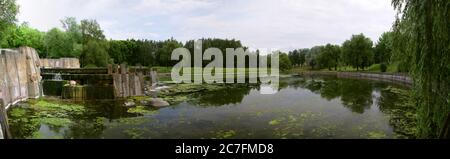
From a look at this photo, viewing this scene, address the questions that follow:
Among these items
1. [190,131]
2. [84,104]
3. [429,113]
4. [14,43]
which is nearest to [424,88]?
[429,113]

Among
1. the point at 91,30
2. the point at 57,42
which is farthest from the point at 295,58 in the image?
the point at 57,42

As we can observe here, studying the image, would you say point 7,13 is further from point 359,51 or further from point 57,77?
point 359,51

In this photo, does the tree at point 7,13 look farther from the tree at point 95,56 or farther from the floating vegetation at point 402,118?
the floating vegetation at point 402,118

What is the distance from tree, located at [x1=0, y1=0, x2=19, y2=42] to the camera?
48.2m

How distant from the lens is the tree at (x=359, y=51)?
88375 millimetres

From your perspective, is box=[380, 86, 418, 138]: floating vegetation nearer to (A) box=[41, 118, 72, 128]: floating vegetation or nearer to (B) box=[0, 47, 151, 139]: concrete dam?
(A) box=[41, 118, 72, 128]: floating vegetation

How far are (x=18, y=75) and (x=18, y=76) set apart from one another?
101mm

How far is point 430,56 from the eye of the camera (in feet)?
33.5

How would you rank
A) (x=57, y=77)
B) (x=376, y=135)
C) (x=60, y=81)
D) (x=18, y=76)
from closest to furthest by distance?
1. (x=376, y=135)
2. (x=18, y=76)
3. (x=60, y=81)
4. (x=57, y=77)

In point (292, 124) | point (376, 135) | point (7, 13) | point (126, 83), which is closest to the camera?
point (376, 135)

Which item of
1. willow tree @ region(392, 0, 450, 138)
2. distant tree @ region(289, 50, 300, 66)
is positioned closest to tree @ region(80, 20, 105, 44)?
willow tree @ region(392, 0, 450, 138)

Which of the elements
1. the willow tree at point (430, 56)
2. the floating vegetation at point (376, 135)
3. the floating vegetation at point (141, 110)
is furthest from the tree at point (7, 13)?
the willow tree at point (430, 56)

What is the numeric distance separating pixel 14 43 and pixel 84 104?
5953cm
